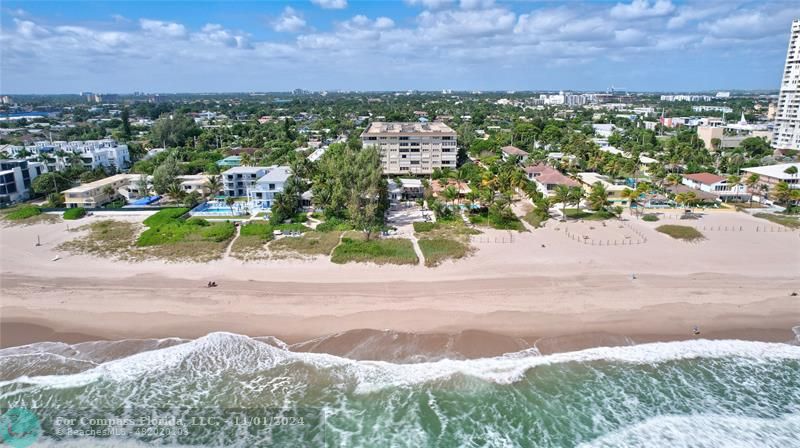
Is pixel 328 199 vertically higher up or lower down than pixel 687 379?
higher up

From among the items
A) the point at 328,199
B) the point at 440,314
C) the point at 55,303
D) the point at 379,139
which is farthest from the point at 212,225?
the point at 379,139

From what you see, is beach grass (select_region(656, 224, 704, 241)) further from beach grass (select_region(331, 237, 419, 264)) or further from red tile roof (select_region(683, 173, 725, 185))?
beach grass (select_region(331, 237, 419, 264))

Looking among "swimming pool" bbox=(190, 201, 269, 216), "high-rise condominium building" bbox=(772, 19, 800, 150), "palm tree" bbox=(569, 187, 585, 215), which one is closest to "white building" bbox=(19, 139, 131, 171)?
"swimming pool" bbox=(190, 201, 269, 216)

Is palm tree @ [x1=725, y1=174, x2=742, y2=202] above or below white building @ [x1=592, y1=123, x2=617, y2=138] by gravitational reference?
below

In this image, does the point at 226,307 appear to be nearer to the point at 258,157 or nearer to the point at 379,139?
the point at 379,139

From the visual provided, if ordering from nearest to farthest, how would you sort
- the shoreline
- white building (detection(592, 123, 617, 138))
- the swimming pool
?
the shoreline, the swimming pool, white building (detection(592, 123, 617, 138))

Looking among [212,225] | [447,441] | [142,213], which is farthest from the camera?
[142,213]
